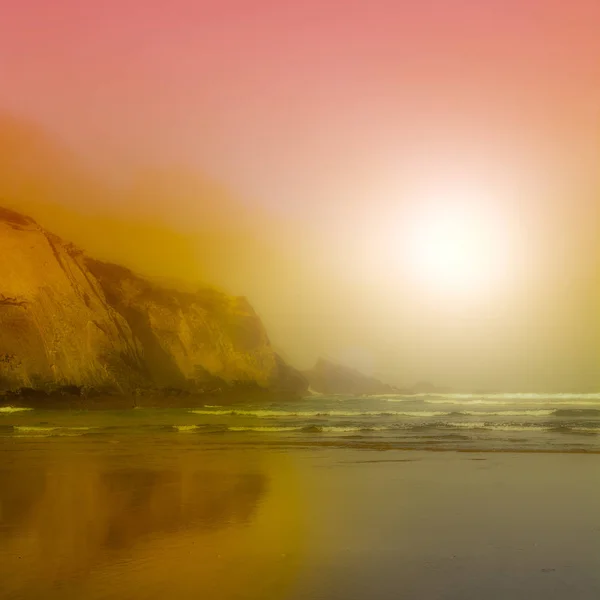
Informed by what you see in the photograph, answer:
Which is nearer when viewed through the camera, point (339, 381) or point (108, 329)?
point (108, 329)

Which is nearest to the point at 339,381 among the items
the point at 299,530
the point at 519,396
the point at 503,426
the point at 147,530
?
the point at 519,396

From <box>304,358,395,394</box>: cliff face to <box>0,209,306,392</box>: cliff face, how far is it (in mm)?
2062

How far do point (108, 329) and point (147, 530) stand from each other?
1540 inches

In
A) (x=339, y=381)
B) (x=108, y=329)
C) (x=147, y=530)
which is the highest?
(x=108, y=329)

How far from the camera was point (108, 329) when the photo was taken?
145 ft

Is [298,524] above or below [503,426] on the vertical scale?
below

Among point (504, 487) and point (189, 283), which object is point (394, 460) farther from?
point (189, 283)

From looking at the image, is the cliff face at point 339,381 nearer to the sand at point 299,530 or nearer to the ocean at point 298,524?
the ocean at point 298,524

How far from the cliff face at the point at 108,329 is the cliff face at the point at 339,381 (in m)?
2.06

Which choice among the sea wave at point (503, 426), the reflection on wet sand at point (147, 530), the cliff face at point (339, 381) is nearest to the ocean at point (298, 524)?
the reflection on wet sand at point (147, 530)

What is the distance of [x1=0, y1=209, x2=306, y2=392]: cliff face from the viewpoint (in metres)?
40.4

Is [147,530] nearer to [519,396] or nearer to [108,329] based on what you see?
[108,329]

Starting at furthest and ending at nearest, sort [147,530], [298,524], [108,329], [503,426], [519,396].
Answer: [519,396] < [108,329] < [503,426] < [298,524] < [147,530]

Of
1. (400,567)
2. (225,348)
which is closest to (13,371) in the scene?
(225,348)
